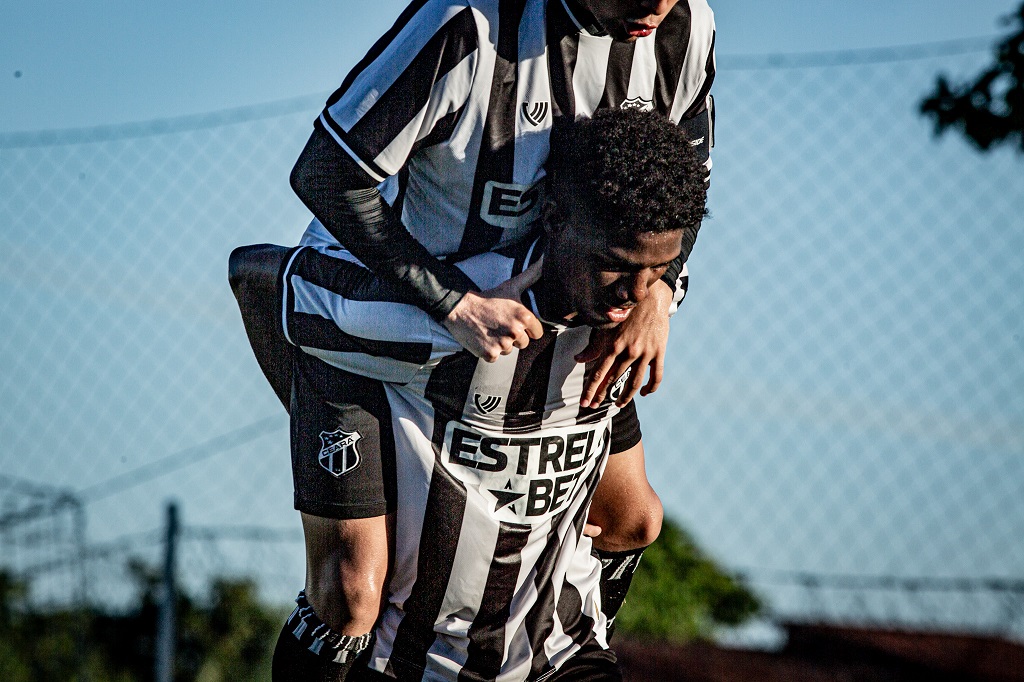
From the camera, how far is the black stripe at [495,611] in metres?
2.35

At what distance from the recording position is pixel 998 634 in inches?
190

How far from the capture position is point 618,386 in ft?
7.68

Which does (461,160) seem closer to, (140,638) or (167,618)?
(167,618)

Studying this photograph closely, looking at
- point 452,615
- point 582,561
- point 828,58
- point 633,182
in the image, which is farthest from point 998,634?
point 633,182

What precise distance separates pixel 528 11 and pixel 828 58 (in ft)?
9.20

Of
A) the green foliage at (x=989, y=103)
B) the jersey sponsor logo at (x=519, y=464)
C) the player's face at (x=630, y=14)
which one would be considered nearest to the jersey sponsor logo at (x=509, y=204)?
the player's face at (x=630, y=14)

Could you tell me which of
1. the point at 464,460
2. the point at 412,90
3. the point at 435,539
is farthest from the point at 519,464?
the point at 412,90

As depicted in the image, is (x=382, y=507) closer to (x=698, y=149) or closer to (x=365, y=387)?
(x=365, y=387)

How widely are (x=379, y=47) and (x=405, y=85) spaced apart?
0.09m

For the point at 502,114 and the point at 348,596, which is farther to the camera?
the point at 348,596

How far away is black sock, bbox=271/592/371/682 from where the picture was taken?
2256 mm

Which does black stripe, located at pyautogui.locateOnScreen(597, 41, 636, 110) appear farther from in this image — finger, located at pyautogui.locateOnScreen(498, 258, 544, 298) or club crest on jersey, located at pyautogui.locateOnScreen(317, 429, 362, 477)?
club crest on jersey, located at pyautogui.locateOnScreen(317, 429, 362, 477)

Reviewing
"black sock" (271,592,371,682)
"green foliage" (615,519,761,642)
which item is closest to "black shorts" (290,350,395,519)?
"black sock" (271,592,371,682)

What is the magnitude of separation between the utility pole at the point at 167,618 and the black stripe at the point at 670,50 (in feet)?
10.6
